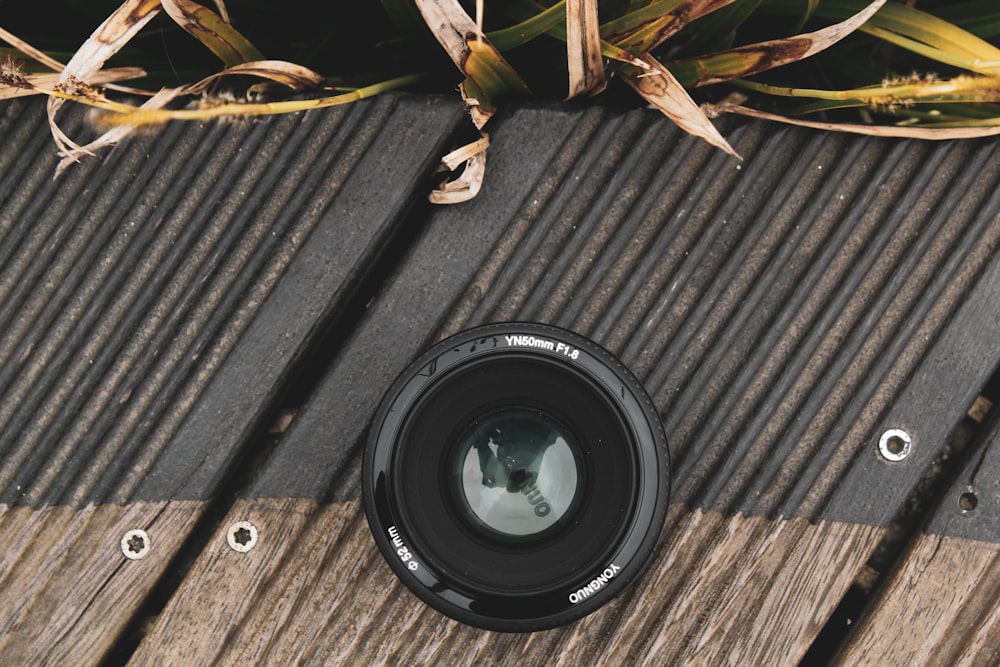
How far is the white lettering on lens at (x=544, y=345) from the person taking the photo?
2.06 feet

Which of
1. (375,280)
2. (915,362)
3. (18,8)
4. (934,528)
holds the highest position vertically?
(18,8)

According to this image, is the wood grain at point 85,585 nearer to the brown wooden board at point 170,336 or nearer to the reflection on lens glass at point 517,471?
the brown wooden board at point 170,336

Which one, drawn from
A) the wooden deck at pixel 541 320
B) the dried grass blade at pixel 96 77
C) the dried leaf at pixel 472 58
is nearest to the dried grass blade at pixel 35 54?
the dried grass blade at pixel 96 77

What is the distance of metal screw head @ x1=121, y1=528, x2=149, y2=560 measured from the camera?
0.73 metres

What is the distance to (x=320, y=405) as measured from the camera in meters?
0.72

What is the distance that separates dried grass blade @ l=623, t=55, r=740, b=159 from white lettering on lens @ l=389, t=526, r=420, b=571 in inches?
14.2

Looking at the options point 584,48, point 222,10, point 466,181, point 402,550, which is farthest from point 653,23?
point 402,550

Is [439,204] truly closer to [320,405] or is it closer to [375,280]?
[375,280]

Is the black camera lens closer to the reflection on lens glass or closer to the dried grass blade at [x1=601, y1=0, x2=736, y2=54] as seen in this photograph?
the reflection on lens glass

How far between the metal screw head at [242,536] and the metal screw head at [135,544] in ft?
0.23

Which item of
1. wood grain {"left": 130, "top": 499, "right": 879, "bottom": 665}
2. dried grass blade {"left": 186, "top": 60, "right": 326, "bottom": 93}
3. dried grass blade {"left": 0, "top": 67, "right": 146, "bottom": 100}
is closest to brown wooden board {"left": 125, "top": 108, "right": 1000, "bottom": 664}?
wood grain {"left": 130, "top": 499, "right": 879, "bottom": 665}

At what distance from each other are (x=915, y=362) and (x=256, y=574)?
0.57m

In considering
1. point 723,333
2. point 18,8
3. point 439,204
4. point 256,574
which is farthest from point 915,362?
point 18,8

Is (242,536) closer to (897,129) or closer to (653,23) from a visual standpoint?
(653,23)
